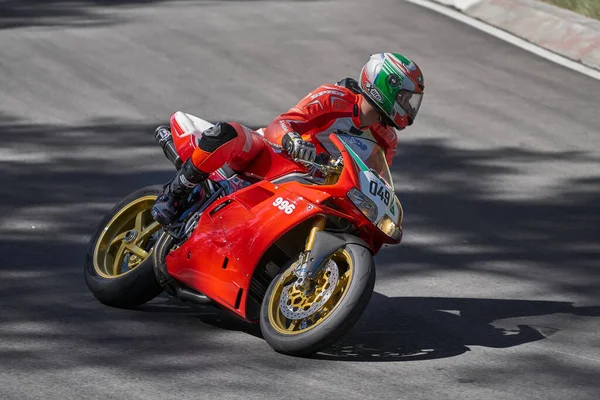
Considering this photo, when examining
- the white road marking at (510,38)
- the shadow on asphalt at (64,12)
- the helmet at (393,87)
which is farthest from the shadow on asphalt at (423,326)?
the shadow on asphalt at (64,12)

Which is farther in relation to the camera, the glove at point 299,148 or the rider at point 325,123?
the rider at point 325,123

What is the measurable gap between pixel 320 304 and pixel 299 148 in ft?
2.70

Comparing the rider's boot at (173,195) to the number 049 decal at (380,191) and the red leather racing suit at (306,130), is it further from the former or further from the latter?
the number 049 decal at (380,191)

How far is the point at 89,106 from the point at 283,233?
590cm

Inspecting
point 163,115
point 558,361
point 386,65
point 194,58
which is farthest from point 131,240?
point 194,58

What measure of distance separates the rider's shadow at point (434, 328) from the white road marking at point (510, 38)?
640 centimetres

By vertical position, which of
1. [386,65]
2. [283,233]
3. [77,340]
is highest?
[386,65]

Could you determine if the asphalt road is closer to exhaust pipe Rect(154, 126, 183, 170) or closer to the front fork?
the front fork

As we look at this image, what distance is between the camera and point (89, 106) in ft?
39.6

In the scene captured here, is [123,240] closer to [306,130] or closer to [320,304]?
[306,130]

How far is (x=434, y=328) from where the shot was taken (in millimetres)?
7199

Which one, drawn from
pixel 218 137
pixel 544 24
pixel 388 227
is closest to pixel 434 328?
pixel 388 227

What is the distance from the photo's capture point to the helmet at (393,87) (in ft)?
22.8

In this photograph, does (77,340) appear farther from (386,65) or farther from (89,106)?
(89,106)
